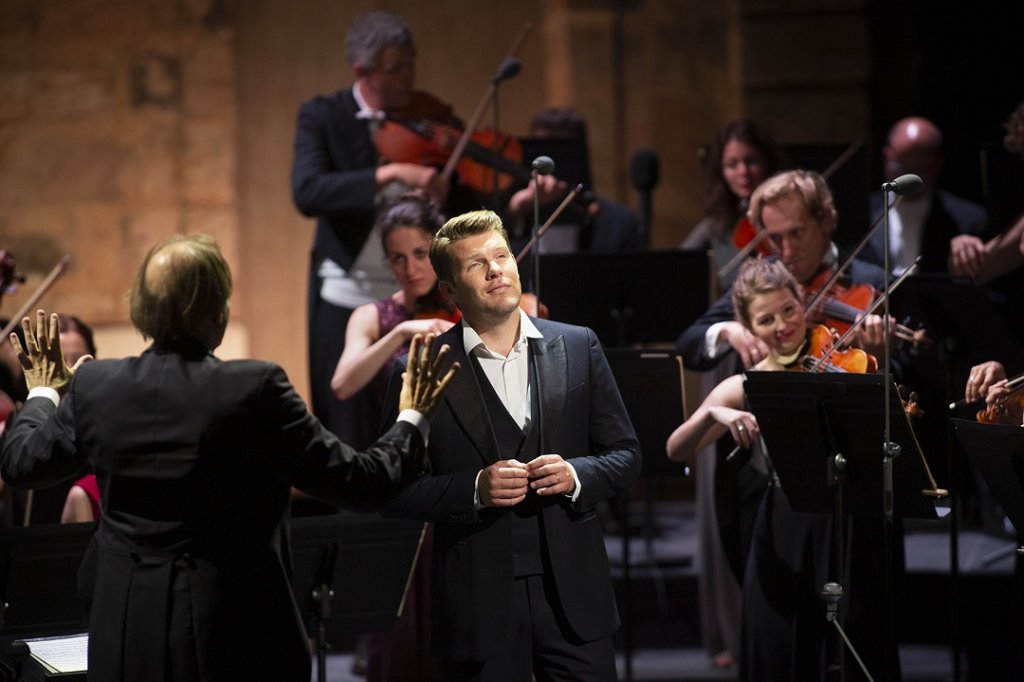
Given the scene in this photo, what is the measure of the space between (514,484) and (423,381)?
0.28 meters

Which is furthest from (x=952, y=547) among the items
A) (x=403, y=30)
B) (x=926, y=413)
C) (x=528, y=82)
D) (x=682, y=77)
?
(x=528, y=82)

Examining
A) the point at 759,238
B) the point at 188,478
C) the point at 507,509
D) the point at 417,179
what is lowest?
the point at 507,509

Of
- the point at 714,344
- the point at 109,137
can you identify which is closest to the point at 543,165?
the point at 714,344

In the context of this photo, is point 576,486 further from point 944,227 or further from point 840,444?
point 944,227

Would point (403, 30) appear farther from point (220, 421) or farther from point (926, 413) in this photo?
point (220, 421)

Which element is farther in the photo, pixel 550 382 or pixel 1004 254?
pixel 1004 254

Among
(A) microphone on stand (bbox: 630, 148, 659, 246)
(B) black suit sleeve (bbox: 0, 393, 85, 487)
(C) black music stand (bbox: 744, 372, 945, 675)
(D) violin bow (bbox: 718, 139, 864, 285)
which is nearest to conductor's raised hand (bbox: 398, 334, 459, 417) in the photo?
(B) black suit sleeve (bbox: 0, 393, 85, 487)

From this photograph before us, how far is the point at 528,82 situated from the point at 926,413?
3.12m

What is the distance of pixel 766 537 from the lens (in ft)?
13.3

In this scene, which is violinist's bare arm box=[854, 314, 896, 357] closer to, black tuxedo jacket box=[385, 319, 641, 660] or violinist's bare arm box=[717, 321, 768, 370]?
violinist's bare arm box=[717, 321, 768, 370]

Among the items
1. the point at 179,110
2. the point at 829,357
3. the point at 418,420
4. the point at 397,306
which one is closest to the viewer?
the point at 418,420

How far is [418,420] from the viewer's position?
300cm

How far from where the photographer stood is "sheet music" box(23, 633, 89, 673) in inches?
129

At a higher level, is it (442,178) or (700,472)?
(442,178)
